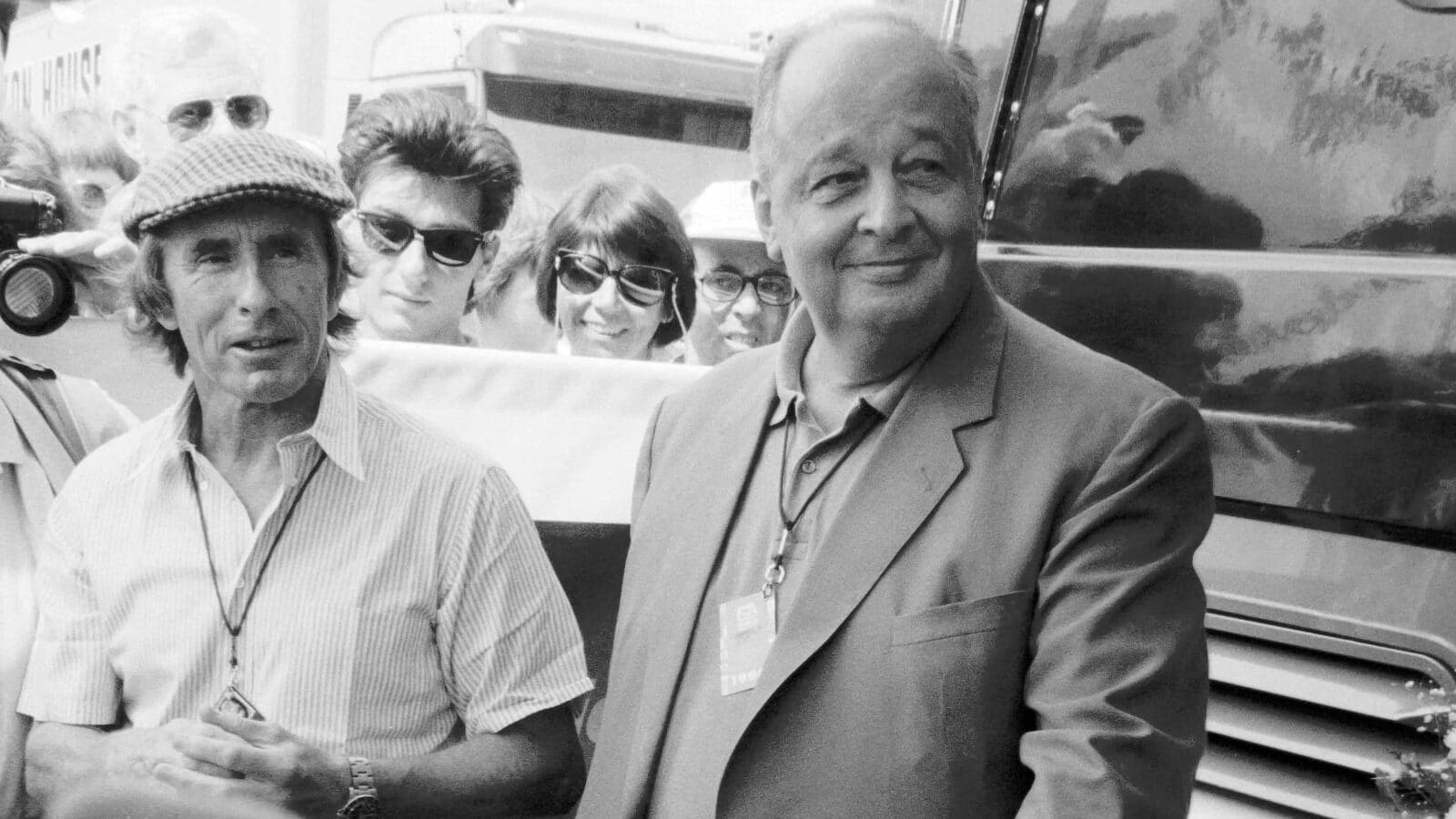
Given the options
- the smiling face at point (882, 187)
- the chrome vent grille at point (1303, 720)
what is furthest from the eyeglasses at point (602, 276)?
the chrome vent grille at point (1303, 720)

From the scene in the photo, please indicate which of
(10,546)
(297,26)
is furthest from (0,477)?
(297,26)

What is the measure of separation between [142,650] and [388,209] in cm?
123

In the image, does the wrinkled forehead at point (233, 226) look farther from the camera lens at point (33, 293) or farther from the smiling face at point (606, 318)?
the smiling face at point (606, 318)

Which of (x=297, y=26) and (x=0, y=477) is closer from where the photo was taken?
(x=0, y=477)

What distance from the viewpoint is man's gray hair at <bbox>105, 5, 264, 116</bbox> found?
3.49 metres

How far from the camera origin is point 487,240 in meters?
2.99

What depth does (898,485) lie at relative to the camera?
1.73 meters

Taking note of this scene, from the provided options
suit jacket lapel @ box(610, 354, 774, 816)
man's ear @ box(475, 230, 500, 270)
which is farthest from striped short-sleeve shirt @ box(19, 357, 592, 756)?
man's ear @ box(475, 230, 500, 270)

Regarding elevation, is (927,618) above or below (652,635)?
Answer: above

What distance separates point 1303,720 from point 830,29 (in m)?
1.31

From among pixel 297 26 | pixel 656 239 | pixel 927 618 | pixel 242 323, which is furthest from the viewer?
pixel 297 26

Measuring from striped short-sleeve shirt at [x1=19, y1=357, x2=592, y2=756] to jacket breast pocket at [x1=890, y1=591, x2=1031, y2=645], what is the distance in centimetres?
61

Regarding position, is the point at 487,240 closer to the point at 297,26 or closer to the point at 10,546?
the point at 10,546

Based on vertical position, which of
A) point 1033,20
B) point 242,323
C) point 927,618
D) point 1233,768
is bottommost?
point 1233,768
